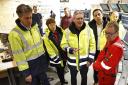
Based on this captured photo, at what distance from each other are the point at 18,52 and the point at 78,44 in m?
0.91

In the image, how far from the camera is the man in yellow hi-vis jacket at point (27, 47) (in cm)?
231

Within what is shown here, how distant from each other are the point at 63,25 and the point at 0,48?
1926 mm

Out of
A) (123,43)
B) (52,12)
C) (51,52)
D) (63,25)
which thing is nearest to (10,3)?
(52,12)

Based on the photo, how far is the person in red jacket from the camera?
7.02ft

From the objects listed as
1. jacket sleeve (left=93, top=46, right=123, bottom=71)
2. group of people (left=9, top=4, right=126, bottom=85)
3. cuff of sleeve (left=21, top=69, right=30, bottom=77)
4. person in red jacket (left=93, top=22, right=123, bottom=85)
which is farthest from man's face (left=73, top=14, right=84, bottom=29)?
cuff of sleeve (left=21, top=69, right=30, bottom=77)

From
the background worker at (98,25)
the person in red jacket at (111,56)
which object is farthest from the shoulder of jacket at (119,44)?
the background worker at (98,25)

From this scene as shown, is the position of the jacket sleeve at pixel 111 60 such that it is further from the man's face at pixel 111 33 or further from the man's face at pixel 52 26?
the man's face at pixel 52 26

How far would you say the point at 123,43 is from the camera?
7.23 ft

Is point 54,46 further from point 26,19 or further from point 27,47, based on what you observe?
point 26,19

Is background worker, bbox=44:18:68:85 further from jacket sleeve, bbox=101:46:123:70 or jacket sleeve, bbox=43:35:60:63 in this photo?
jacket sleeve, bbox=101:46:123:70

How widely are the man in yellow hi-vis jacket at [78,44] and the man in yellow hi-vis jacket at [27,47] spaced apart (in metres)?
0.48

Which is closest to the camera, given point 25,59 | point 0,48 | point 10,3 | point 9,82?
point 25,59

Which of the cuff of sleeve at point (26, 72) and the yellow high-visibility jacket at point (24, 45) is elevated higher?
the yellow high-visibility jacket at point (24, 45)

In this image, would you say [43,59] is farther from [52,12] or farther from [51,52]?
[52,12]
